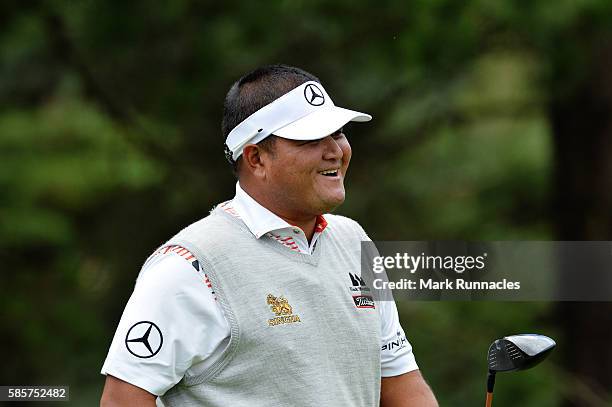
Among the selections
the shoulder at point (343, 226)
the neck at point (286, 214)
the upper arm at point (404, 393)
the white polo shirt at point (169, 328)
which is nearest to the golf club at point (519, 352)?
the upper arm at point (404, 393)

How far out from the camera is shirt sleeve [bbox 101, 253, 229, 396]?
8.24 feet

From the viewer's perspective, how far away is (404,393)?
9.62ft

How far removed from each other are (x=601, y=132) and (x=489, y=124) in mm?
1484

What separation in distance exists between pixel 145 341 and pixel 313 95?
757 millimetres

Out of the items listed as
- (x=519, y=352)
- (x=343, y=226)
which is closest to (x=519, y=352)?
(x=519, y=352)

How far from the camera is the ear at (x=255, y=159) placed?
2.80m

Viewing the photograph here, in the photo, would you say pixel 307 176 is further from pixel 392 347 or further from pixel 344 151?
pixel 392 347

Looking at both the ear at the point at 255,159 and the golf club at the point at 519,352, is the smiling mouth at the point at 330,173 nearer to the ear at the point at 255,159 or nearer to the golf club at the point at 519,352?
the ear at the point at 255,159

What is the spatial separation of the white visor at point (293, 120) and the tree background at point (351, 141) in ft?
9.91

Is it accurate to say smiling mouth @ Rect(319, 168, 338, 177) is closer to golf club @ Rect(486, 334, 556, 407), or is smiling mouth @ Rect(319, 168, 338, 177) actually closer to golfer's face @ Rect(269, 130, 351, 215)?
golfer's face @ Rect(269, 130, 351, 215)

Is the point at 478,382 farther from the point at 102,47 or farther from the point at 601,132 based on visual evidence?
the point at 102,47

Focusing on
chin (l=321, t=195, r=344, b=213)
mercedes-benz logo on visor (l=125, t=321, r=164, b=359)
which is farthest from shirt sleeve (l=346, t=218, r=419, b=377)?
mercedes-benz logo on visor (l=125, t=321, r=164, b=359)
